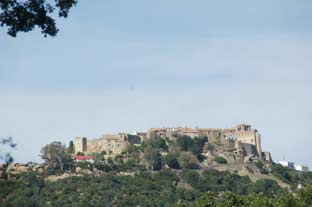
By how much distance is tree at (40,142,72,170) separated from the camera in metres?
110

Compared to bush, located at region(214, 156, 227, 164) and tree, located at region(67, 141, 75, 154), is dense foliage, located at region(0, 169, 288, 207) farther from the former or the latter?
tree, located at region(67, 141, 75, 154)

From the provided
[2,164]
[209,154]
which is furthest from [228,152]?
[2,164]

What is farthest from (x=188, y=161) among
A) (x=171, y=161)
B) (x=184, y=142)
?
(x=184, y=142)

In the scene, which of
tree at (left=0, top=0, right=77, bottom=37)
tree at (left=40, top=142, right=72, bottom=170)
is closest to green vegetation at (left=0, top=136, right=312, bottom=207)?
tree at (left=40, top=142, right=72, bottom=170)

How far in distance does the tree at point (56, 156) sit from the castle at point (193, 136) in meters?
7.52

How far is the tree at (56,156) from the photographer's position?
109812 mm

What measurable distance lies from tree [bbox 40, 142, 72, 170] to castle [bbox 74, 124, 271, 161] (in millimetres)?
7521

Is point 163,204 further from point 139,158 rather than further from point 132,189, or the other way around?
point 139,158

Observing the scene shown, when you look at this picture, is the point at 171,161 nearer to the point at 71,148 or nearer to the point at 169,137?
the point at 169,137

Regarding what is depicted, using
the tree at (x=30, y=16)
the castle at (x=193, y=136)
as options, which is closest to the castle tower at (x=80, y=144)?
the castle at (x=193, y=136)

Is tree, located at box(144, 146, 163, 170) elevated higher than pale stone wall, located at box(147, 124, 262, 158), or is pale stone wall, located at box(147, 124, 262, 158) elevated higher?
pale stone wall, located at box(147, 124, 262, 158)

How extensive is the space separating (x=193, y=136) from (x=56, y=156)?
24167 mm

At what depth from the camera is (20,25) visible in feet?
38.1

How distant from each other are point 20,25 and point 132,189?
8869 centimetres
